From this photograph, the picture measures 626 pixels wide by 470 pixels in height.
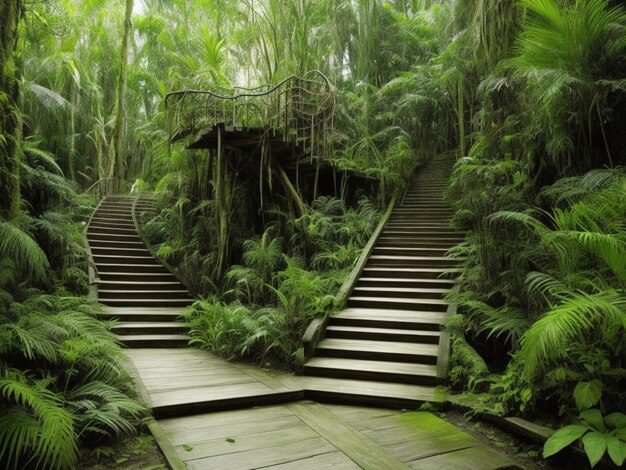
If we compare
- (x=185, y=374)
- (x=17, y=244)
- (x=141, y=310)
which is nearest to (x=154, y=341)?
(x=141, y=310)

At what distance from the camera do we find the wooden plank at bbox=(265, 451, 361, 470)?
3.08m

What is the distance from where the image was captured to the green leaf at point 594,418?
297cm

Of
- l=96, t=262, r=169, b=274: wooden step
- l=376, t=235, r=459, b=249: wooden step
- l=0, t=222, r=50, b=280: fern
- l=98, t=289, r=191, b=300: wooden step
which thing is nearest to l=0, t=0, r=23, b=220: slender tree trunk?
l=0, t=222, r=50, b=280: fern

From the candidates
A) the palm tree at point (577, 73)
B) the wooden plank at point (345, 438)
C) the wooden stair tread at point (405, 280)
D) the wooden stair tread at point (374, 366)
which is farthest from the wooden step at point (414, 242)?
the wooden plank at point (345, 438)

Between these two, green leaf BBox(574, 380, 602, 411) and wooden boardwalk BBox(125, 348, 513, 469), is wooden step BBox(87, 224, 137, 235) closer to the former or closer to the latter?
wooden boardwalk BBox(125, 348, 513, 469)

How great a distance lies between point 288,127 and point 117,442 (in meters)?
6.39

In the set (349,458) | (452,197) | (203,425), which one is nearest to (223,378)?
(203,425)

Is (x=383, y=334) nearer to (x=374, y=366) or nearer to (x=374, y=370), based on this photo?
(x=374, y=366)

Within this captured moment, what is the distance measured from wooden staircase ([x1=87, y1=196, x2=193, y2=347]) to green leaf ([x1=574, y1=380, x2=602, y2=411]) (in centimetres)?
564

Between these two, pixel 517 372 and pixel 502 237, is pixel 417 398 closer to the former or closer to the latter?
pixel 517 372

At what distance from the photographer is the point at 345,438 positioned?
358cm

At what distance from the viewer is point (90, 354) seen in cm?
403

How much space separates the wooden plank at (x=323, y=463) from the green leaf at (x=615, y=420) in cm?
188

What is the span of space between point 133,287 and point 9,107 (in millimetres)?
4296
